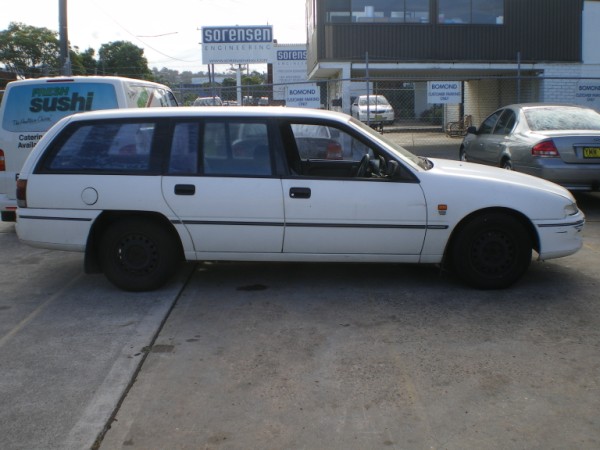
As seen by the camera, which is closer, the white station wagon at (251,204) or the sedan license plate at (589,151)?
the white station wagon at (251,204)

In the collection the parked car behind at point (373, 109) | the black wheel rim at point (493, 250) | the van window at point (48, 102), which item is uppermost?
the parked car behind at point (373, 109)

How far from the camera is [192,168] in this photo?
5.85 m

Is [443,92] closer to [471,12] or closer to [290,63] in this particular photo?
[471,12]

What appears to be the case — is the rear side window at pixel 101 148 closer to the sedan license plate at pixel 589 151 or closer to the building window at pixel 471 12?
the sedan license plate at pixel 589 151

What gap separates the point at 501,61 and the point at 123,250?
19.8 m

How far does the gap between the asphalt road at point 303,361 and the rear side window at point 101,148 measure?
46.1 inches

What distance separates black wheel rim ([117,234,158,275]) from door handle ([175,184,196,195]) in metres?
0.54

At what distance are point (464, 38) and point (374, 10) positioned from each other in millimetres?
3232

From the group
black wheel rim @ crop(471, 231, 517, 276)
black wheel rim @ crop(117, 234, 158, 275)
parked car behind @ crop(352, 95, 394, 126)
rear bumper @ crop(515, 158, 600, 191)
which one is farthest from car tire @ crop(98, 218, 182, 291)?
parked car behind @ crop(352, 95, 394, 126)

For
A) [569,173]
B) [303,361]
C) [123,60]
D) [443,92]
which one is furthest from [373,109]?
[123,60]

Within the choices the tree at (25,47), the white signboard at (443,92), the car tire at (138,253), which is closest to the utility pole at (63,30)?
the white signboard at (443,92)

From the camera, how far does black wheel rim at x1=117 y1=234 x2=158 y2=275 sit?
234 inches

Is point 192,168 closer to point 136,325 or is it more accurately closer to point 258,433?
point 136,325

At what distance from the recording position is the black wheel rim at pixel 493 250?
5.82m
